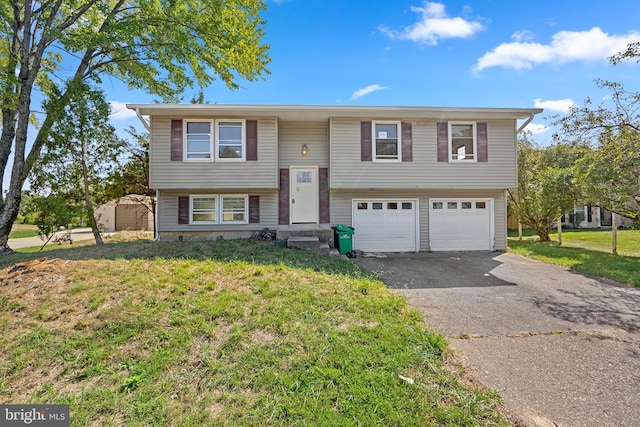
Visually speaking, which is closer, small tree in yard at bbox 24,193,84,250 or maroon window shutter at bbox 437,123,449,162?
small tree in yard at bbox 24,193,84,250

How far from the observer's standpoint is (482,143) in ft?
31.5

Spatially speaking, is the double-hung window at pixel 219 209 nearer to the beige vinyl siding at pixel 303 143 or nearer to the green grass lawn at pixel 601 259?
the beige vinyl siding at pixel 303 143

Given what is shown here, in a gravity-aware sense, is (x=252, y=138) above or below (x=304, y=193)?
above

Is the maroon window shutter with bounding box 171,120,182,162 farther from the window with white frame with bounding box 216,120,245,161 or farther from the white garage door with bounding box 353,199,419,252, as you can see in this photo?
the white garage door with bounding box 353,199,419,252

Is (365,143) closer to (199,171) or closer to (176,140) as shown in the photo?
(199,171)

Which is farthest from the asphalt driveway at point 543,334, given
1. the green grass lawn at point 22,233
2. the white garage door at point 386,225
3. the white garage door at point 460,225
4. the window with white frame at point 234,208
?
the green grass lawn at point 22,233

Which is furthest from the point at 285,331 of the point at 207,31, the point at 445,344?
the point at 207,31

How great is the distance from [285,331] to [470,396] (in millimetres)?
1824

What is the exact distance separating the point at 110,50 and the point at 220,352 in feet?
36.6

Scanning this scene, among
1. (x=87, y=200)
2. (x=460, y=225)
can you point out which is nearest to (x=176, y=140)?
(x=87, y=200)

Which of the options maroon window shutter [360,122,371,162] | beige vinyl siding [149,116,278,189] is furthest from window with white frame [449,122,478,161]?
beige vinyl siding [149,116,278,189]

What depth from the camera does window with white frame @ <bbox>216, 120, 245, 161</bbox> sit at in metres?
9.12

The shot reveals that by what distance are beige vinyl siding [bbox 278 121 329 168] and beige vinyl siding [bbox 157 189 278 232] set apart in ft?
4.55

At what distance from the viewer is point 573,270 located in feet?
23.2
